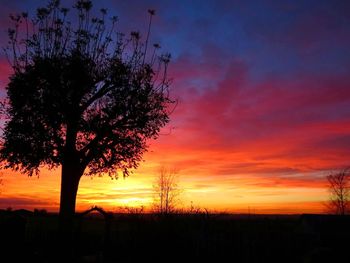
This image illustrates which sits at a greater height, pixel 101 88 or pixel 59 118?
pixel 101 88

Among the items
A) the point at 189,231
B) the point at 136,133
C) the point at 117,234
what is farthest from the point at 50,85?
the point at 189,231

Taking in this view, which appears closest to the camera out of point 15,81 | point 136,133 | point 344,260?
point 344,260

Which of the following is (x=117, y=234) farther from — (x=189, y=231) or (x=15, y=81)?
(x=15, y=81)

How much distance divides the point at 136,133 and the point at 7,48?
406 inches

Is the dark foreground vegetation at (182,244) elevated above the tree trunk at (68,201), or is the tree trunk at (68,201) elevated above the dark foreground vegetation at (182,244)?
the tree trunk at (68,201)

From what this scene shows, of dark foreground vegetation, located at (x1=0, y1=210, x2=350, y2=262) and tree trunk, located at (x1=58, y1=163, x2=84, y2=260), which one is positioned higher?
tree trunk, located at (x1=58, y1=163, x2=84, y2=260)

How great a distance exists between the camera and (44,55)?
96.8ft

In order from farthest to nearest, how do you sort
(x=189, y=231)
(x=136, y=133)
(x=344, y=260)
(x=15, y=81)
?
(x=136, y=133)
(x=15, y=81)
(x=189, y=231)
(x=344, y=260)

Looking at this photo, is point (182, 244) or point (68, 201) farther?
point (68, 201)

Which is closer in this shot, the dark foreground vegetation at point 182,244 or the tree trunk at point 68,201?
the dark foreground vegetation at point 182,244

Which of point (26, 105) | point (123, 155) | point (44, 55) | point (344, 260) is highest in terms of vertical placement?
point (44, 55)

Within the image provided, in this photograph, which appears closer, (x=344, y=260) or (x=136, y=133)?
(x=344, y=260)

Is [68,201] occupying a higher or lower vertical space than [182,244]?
higher

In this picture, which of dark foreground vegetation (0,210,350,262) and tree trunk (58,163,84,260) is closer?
dark foreground vegetation (0,210,350,262)
